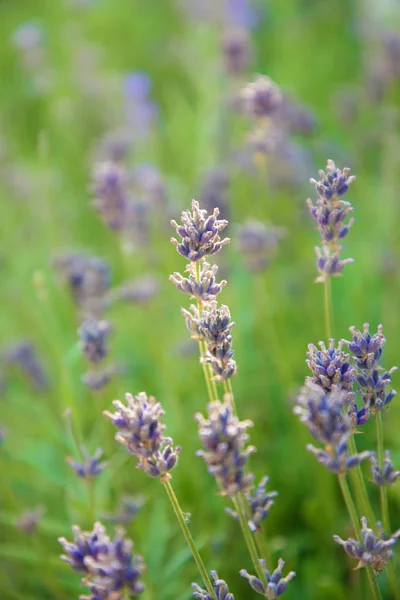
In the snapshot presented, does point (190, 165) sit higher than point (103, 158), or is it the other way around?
point (190, 165)

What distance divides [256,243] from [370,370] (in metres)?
1.19

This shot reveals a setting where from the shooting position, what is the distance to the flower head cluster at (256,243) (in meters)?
2.46

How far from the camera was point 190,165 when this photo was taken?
4336 millimetres

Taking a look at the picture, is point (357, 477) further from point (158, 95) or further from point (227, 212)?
point (158, 95)

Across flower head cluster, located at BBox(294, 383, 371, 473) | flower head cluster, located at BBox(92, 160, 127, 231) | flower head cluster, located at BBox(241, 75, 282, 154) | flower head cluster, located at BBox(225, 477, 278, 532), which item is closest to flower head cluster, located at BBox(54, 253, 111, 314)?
flower head cluster, located at BBox(92, 160, 127, 231)

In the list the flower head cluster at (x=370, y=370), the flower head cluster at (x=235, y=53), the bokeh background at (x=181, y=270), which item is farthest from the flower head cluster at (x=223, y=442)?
the flower head cluster at (x=235, y=53)

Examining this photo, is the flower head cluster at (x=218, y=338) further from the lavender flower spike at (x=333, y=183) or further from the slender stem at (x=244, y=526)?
the lavender flower spike at (x=333, y=183)

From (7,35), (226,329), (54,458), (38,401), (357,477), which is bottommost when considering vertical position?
(357,477)

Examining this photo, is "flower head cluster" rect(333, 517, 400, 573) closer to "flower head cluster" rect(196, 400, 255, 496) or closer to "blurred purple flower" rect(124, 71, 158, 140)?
"flower head cluster" rect(196, 400, 255, 496)

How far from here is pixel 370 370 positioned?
4.35 ft

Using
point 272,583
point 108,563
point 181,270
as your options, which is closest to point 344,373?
point 272,583

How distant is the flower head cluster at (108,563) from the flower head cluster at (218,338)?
341mm

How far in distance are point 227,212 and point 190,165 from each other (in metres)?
1.62

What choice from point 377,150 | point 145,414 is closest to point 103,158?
point 377,150
